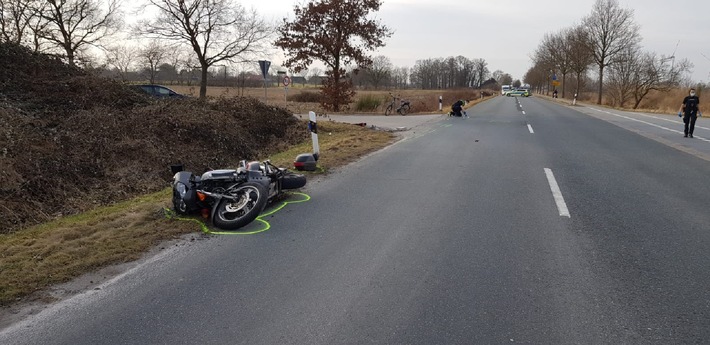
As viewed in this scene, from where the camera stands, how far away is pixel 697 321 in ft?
10.8

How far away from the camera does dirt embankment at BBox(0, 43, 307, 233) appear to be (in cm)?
798

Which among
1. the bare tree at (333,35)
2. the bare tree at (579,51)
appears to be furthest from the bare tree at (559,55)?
the bare tree at (333,35)

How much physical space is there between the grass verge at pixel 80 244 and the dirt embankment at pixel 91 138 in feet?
5.81

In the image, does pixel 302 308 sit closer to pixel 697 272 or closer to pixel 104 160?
pixel 697 272

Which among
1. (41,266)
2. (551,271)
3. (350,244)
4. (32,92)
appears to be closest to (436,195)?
(350,244)

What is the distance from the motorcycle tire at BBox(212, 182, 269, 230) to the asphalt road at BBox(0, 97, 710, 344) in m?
0.28

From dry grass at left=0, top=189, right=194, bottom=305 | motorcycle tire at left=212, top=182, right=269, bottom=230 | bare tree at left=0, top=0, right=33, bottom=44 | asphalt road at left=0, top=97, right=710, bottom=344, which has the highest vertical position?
bare tree at left=0, top=0, right=33, bottom=44

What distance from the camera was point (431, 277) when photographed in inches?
159

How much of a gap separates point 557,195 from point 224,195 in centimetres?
473

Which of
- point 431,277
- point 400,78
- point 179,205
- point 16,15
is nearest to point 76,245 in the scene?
point 179,205

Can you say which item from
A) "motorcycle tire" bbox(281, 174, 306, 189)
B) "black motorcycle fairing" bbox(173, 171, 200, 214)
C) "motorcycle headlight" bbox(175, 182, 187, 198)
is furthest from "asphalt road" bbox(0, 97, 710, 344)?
"motorcycle headlight" bbox(175, 182, 187, 198)

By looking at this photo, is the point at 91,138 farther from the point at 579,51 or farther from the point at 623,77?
the point at 579,51

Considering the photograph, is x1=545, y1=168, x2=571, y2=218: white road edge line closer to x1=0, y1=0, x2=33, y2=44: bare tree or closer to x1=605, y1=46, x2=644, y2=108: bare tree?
x1=0, y1=0, x2=33, y2=44: bare tree

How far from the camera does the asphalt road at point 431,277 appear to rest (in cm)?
316
